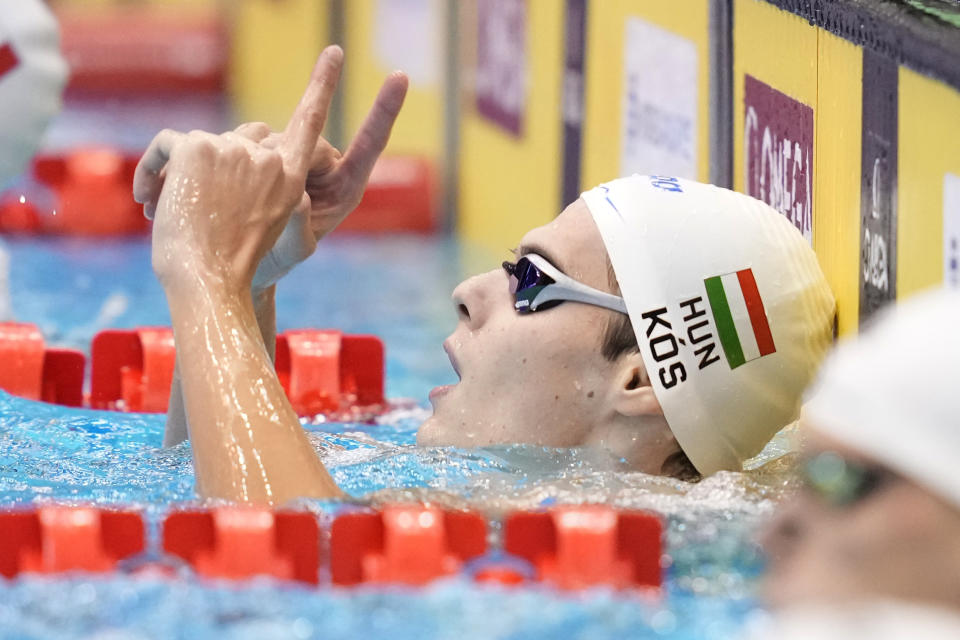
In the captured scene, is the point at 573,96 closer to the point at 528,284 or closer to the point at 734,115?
the point at 734,115

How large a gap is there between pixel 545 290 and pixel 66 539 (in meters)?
0.75

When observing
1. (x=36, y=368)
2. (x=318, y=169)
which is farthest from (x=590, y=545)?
(x=36, y=368)

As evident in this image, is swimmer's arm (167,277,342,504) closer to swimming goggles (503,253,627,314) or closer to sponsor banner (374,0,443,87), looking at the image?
swimming goggles (503,253,627,314)

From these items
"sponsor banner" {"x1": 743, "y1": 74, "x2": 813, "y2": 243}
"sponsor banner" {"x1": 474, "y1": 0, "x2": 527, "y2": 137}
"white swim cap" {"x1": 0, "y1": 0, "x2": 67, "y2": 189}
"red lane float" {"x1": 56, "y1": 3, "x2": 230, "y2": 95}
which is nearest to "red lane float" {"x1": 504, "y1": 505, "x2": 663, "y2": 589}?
"sponsor banner" {"x1": 743, "y1": 74, "x2": 813, "y2": 243}

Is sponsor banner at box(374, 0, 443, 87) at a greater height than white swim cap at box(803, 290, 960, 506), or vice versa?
white swim cap at box(803, 290, 960, 506)

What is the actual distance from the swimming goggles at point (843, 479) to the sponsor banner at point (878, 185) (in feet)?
3.49

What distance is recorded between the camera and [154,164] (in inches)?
76.7

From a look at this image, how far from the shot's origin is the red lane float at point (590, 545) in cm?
146

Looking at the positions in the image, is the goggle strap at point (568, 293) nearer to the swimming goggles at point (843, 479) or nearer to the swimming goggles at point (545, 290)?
the swimming goggles at point (545, 290)

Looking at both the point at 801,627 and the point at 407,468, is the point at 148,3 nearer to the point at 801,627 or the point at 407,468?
the point at 407,468

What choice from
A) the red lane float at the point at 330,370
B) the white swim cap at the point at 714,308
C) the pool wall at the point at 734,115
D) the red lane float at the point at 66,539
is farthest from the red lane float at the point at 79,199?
the red lane float at the point at 66,539

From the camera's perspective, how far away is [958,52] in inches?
66.3

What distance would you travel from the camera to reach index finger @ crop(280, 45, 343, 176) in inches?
76.6

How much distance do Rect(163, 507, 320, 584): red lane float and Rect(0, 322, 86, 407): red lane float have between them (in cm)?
135
